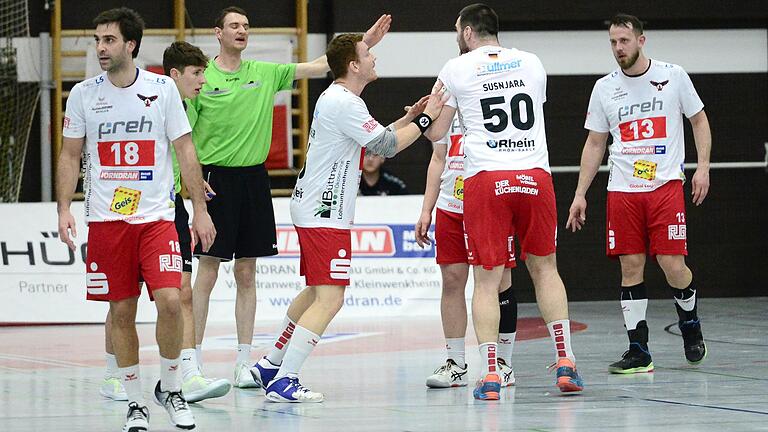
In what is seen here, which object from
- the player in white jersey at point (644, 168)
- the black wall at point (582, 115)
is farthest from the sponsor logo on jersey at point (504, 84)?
the black wall at point (582, 115)

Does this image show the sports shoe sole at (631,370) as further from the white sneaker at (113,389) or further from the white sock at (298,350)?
the white sneaker at (113,389)

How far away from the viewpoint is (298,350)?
21.5 ft

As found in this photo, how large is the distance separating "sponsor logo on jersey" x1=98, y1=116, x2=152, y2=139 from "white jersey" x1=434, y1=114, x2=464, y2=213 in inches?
82.6

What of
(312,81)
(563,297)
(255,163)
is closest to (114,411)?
(255,163)

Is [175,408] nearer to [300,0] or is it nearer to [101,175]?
[101,175]

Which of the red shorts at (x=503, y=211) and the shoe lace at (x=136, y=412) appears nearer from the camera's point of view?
the shoe lace at (x=136, y=412)

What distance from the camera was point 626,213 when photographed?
7.97m

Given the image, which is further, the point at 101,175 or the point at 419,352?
the point at 419,352

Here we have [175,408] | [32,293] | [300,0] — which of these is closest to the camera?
[175,408]

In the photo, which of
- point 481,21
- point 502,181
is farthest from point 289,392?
point 481,21

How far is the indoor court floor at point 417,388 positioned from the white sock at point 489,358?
167 millimetres

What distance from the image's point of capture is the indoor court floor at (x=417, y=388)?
18.9 feet

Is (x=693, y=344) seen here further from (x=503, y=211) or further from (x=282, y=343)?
(x=282, y=343)

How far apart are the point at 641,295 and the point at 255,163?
8.55ft
